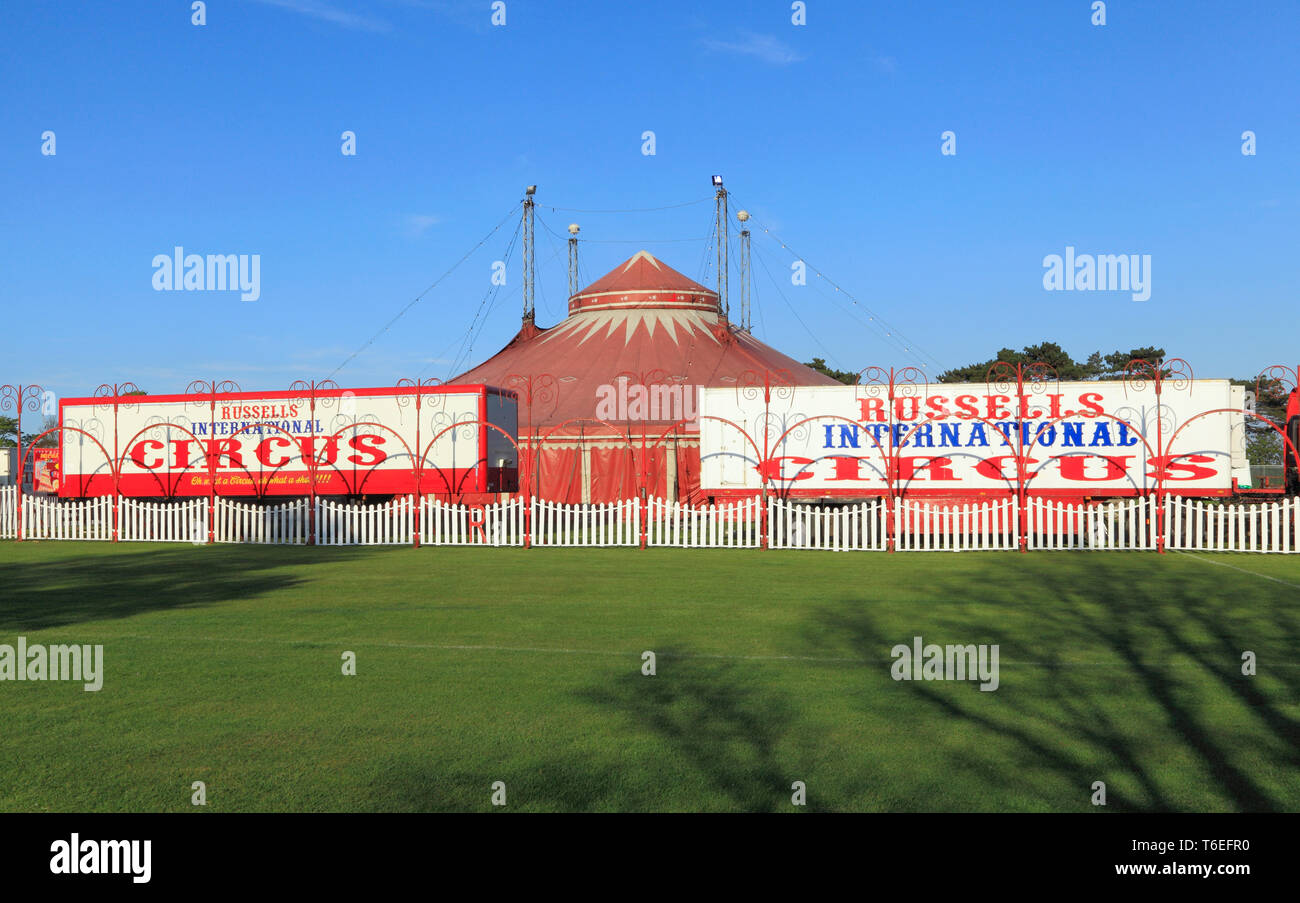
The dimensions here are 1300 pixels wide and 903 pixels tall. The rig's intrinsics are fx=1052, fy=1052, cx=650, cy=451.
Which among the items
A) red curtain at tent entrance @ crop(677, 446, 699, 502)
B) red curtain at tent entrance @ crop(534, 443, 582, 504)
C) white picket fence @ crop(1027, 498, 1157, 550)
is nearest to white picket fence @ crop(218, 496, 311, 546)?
red curtain at tent entrance @ crop(534, 443, 582, 504)

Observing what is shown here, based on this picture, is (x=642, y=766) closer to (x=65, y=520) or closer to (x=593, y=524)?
(x=593, y=524)

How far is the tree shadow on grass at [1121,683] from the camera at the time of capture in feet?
17.8

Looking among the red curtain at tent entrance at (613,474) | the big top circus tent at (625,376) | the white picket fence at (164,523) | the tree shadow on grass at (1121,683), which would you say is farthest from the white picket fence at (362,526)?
the tree shadow on grass at (1121,683)

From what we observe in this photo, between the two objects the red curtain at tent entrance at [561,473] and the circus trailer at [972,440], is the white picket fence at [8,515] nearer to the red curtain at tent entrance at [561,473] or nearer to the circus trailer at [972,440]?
the red curtain at tent entrance at [561,473]

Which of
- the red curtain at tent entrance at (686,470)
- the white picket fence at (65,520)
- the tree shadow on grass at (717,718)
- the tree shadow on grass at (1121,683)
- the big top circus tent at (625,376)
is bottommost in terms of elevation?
the tree shadow on grass at (1121,683)

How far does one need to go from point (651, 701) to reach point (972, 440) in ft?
Answer: 57.5

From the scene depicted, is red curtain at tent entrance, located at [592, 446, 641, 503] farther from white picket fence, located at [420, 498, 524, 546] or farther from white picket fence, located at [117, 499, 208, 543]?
white picket fence, located at [117, 499, 208, 543]

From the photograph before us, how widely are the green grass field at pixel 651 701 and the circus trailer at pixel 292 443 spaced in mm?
10845

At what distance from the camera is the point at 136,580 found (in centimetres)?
1466

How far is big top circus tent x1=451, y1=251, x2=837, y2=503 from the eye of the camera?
33594mm

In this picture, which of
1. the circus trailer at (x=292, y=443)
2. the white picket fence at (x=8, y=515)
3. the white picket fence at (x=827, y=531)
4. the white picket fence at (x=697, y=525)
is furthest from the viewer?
the circus trailer at (x=292, y=443)

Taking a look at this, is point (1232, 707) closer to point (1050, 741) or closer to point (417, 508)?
Answer: point (1050, 741)

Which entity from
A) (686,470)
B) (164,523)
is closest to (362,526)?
(164,523)

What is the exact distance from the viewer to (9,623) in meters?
10.5
